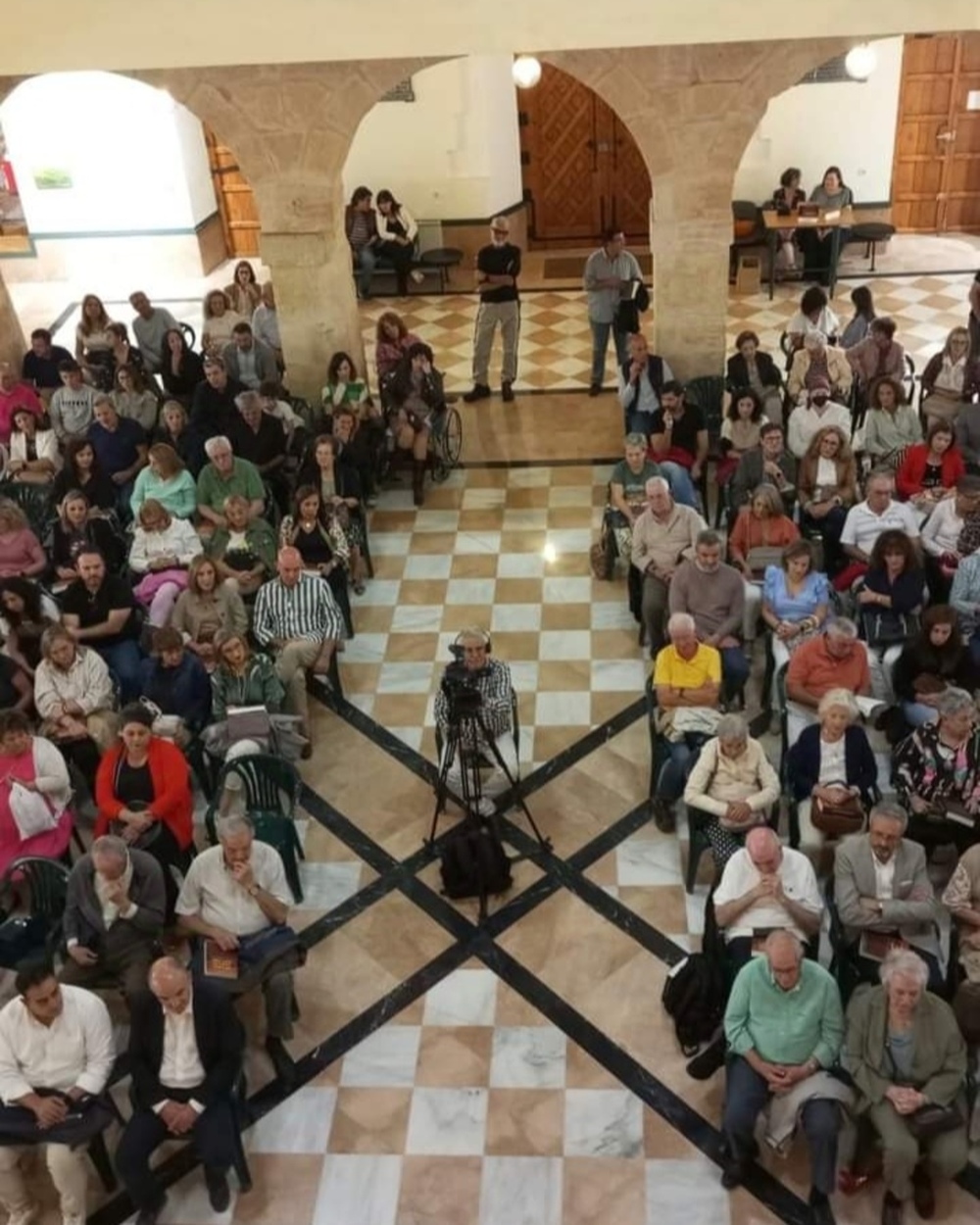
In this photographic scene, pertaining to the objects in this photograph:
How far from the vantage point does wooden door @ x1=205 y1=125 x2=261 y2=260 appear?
50.5ft

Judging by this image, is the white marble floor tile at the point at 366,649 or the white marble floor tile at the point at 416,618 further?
the white marble floor tile at the point at 416,618

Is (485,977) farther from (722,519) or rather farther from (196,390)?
(196,390)

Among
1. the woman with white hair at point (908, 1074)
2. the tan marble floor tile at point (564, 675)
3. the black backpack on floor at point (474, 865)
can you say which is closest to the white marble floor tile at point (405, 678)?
the tan marble floor tile at point (564, 675)

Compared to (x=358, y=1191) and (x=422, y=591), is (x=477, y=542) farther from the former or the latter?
(x=358, y=1191)

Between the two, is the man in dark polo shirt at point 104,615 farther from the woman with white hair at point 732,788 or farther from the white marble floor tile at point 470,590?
the woman with white hair at point 732,788

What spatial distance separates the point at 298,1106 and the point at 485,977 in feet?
3.41

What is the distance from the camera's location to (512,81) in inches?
571

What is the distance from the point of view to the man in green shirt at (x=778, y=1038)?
15.9ft

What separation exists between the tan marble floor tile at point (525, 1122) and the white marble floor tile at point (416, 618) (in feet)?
11.9

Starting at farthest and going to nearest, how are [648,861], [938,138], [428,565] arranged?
[938,138] < [428,565] < [648,861]

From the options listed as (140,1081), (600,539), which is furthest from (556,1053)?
(600,539)

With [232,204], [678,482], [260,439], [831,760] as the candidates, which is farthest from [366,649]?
[232,204]

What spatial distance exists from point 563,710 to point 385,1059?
2.61 m

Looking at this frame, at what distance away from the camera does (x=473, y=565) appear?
360 inches
